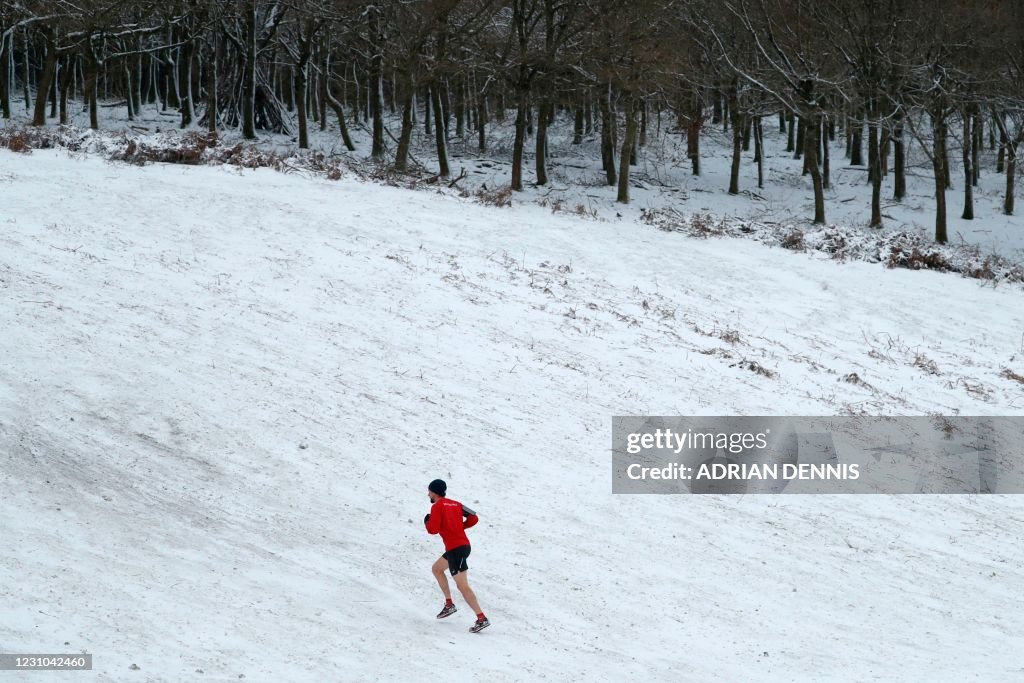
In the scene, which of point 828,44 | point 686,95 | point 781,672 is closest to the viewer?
point 781,672

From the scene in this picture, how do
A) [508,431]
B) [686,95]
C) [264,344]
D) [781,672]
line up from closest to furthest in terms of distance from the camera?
→ [781,672], [508,431], [264,344], [686,95]

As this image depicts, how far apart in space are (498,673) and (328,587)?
197cm

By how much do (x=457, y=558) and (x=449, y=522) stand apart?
0.34 metres

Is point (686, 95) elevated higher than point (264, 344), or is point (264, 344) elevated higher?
point (686, 95)

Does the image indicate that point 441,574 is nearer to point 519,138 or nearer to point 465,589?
point 465,589

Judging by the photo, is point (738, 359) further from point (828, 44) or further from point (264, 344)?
point (828, 44)

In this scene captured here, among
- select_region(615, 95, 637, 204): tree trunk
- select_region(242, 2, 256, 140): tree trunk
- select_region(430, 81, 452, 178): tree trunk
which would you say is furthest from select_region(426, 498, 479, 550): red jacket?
select_region(242, 2, 256, 140): tree trunk

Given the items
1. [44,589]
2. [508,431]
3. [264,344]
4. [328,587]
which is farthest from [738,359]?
[44,589]

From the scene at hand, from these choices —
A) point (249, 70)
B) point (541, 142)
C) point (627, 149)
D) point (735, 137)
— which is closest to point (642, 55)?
point (627, 149)

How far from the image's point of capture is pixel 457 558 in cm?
827

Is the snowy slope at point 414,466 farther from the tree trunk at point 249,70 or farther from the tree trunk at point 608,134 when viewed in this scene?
the tree trunk at point 249,70

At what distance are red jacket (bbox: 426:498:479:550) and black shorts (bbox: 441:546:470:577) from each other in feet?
0.13

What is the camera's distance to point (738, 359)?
16.2 meters

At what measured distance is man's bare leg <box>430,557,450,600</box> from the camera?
8.36 m
